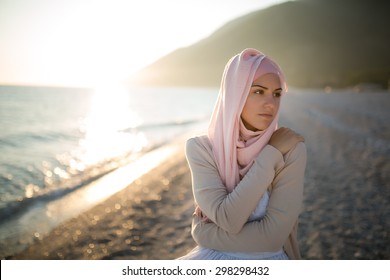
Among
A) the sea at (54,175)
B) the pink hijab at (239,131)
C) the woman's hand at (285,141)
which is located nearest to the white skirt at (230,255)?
the pink hijab at (239,131)

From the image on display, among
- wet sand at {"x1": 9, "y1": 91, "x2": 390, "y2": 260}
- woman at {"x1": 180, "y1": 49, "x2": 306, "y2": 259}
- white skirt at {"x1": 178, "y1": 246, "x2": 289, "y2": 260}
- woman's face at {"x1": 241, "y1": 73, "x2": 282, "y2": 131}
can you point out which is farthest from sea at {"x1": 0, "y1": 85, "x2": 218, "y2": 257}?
woman's face at {"x1": 241, "y1": 73, "x2": 282, "y2": 131}

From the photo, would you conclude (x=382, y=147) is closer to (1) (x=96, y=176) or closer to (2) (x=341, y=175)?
(2) (x=341, y=175)

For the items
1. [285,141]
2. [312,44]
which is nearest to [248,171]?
[285,141]

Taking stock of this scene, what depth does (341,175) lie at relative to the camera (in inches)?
294

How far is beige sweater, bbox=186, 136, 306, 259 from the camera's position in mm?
1536

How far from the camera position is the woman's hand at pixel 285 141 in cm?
160

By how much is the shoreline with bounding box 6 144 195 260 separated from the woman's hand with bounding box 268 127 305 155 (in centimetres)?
324

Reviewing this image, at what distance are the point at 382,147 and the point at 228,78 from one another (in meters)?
9.96

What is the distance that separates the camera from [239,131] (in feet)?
5.92

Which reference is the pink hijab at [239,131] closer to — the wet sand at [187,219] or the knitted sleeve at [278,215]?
the knitted sleeve at [278,215]

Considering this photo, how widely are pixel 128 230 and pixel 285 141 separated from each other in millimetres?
4312

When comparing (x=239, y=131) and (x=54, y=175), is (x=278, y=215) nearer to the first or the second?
(x=239, y=131)

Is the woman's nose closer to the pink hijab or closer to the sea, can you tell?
the pink hijab
